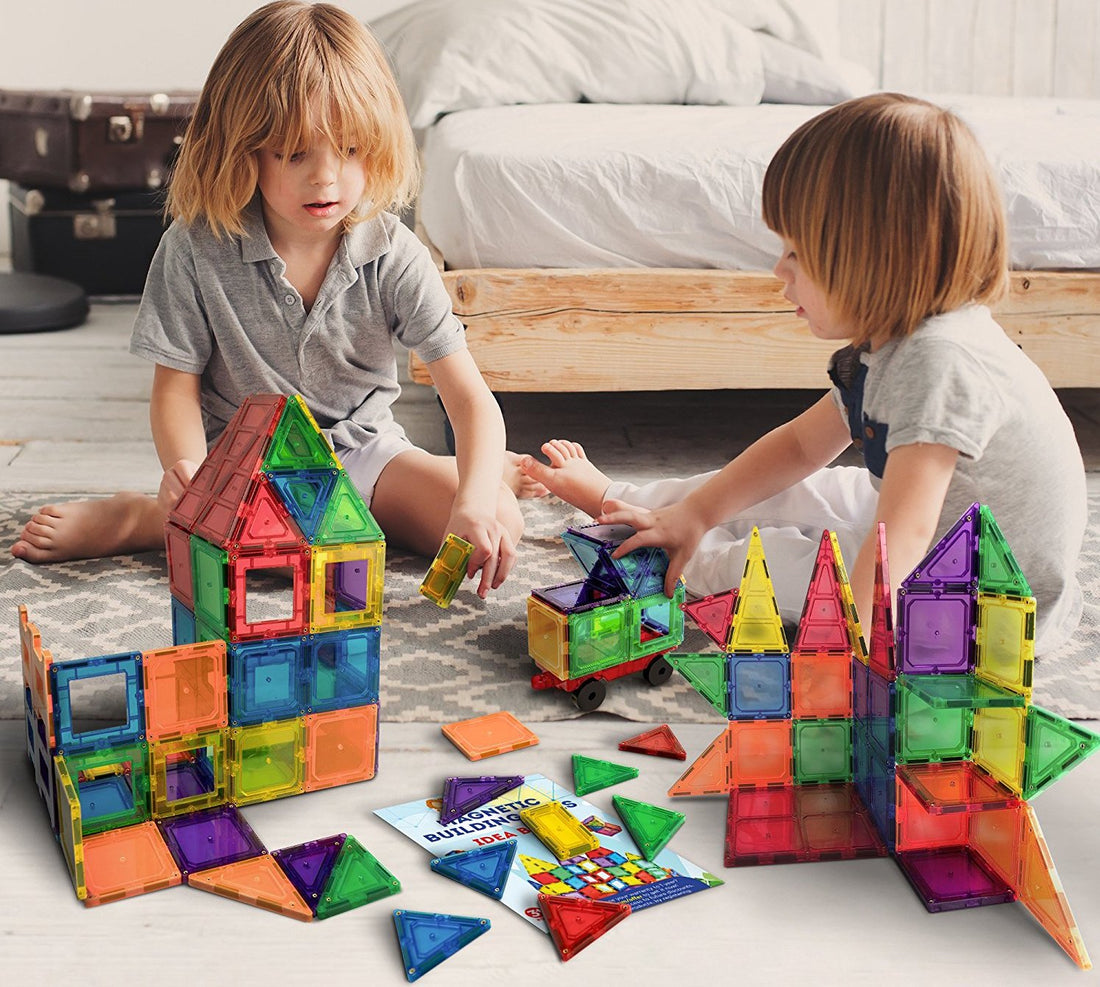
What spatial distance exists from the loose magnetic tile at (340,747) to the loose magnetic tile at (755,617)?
256 millimetres

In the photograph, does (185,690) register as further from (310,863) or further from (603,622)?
(603,622)

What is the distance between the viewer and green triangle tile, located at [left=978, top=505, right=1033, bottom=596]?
0.74 meters

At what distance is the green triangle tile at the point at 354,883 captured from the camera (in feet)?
2.47

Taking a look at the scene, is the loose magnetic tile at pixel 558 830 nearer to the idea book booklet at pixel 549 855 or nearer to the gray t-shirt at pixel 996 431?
the idea book booklet at pixel 549 855

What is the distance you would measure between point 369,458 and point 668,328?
479 millimetres

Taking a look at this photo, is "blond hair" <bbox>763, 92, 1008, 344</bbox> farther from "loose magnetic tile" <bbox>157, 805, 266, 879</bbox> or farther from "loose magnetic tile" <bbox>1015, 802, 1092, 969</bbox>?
"loose magnetic tile" <bbox>157, 805, 266, 879</bbox>

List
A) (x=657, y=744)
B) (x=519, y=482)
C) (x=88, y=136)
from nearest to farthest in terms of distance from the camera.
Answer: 1. (x=657, y=744)
2. (x=519, y=482)
3. (x=88, y=136)

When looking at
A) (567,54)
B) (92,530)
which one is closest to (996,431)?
(92,530)

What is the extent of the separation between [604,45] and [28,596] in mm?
1322

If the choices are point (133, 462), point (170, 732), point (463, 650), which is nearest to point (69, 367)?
point (133, 462)

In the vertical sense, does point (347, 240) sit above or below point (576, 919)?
above

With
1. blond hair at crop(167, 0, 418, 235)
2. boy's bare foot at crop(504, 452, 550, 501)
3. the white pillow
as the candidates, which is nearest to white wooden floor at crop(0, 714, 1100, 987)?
blond hair at crop(167, 0, 418, 235)

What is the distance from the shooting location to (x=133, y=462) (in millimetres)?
1689

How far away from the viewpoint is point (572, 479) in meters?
1.38
